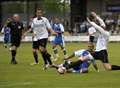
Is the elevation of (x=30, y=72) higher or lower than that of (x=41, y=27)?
lower

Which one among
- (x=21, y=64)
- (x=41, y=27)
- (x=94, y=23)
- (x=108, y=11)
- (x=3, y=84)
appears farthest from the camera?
(x=108, y=11)

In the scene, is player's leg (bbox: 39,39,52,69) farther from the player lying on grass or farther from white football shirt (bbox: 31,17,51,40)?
the player lying on grass

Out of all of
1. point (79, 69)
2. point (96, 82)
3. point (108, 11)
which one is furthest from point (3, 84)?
point (108, 11)

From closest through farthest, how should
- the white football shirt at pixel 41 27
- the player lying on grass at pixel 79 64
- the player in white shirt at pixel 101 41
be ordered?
1. the player lying on grass at pixel 79 64
2. the player in white shirt at pixel 101 41
3. the white football shirt at pixel 41 27

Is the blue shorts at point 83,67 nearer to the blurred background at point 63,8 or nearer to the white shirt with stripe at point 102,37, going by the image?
the white shirt with stripe at point 102,37

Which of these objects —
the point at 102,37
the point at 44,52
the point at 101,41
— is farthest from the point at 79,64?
the point at 44,52

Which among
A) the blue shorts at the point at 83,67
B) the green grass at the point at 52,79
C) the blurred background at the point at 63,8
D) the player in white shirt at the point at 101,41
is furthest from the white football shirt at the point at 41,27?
the blurred background at the point at 63,8

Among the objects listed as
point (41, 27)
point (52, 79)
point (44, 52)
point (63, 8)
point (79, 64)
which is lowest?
point (63, 8)

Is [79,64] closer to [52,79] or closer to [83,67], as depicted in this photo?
A: [83,67]

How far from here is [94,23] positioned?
65.3 feet

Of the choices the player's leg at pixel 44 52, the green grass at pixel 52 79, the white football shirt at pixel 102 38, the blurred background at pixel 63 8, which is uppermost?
the white football shirt at pixel 102 38

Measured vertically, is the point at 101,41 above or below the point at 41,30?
below

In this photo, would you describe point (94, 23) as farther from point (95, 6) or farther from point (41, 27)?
point (95, 6)

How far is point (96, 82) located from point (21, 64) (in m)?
7.63
